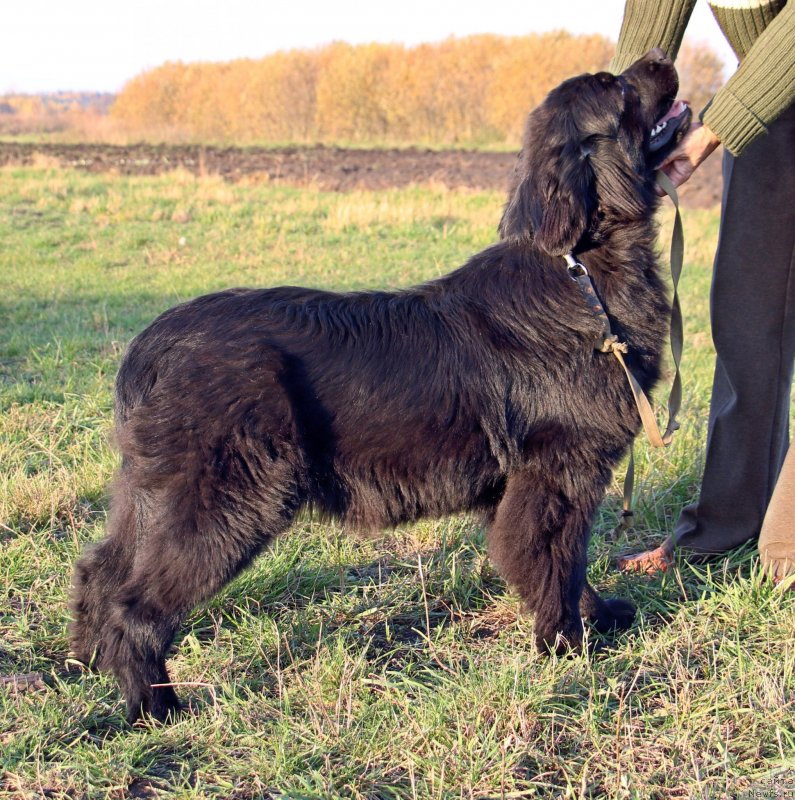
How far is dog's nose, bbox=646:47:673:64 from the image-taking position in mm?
A: 3131

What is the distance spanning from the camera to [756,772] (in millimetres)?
2348

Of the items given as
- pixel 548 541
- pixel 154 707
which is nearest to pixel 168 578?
pixel 154 707

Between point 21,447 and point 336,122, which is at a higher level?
point 336,122

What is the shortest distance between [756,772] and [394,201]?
1378cm

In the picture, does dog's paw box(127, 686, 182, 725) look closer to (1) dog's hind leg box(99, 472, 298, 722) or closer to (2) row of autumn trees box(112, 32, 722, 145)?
(1) dog's hind leg box(99, 472, 298, 722)

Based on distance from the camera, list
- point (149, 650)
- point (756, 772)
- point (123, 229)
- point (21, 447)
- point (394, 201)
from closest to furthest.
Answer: point (756, 772)
point (149, 650)
point (21, 447)
point (123, 229)
point (394, 201)

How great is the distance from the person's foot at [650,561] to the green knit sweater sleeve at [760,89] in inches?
69.4

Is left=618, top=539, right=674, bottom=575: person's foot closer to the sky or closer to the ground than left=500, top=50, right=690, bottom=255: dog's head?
closer to the ground

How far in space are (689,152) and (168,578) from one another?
2.42 m

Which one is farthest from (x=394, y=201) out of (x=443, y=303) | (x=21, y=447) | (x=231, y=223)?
(x=443, y=303)

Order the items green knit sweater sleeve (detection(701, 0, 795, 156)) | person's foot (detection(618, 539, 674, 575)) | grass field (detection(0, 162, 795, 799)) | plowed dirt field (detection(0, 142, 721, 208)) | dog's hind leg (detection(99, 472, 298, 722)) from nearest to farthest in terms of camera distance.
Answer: grass field (detection(0, 162, 795, 799)) < dog's hind leg (detection(99, 472, 298, 722)) < green knit sweater sleeve (detection(701, 0, 795, 156)) < person's foot (detection(618, 539, 674, 575)) < plowed dirt field (detection(0, 142, 721, 208))

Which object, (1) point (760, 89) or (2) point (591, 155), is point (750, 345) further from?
(2) point (591, 155)

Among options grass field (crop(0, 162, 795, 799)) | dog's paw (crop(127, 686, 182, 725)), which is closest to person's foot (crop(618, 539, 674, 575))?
grass field (crop(0, 162, 795, 799))

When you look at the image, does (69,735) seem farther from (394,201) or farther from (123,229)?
(394,201)
